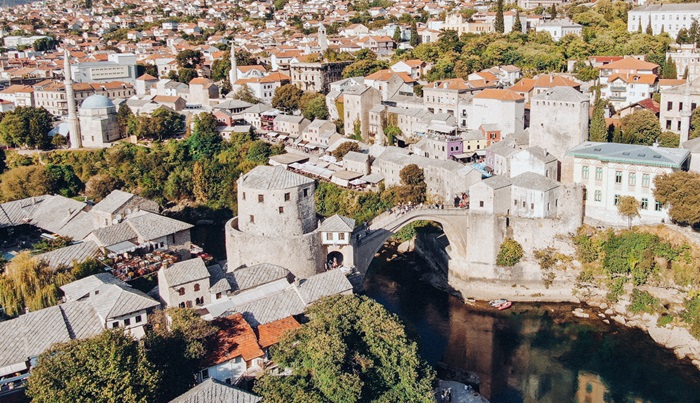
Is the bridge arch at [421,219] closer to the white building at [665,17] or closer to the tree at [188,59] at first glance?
the white building at [665,17]

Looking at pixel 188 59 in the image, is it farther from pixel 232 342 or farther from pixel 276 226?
pixel 232 342

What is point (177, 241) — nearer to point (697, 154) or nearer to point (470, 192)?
point (470, 192)

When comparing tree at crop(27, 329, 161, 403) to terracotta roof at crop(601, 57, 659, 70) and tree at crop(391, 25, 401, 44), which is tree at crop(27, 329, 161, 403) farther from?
tree at crop(391, 25, 401, 44)

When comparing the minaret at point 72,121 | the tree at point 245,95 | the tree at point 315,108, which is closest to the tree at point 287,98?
the tree at point 315,108

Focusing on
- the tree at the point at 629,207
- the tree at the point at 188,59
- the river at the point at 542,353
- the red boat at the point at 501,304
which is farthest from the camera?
the tree at the point at 188,59

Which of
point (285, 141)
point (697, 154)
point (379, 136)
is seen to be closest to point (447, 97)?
point (379, 136)
